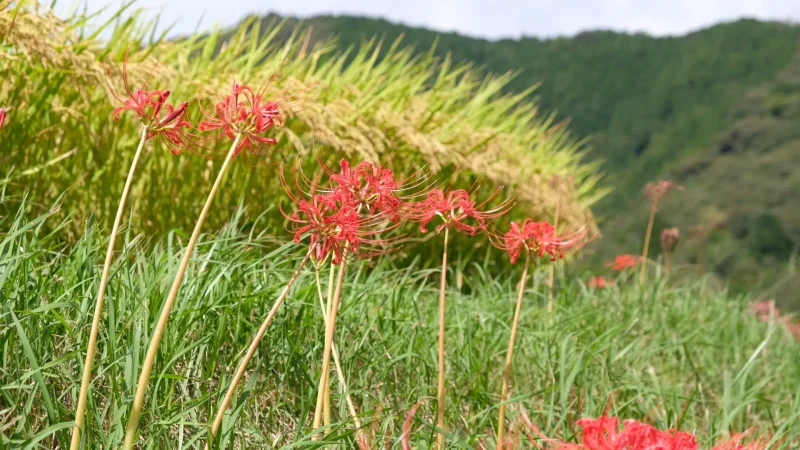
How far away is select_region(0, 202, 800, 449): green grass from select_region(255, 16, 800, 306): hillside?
19.5 m

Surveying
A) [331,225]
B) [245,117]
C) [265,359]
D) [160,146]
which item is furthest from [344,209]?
[160,146]

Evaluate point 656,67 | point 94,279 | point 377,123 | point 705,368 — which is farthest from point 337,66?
point 656,67

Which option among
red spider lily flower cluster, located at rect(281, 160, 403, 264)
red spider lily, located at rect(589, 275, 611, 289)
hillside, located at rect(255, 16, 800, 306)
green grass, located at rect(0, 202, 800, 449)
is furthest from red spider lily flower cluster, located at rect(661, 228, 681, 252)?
hillside, located at rect(255, 16, 800, 306)

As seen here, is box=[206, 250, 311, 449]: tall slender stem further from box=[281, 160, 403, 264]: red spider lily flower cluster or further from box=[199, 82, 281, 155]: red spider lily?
box=[199, 82, 281, 155]: red spider lily

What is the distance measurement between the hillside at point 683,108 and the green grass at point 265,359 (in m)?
19.5

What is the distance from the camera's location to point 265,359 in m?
1.99

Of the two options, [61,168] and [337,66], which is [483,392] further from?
[337,66]

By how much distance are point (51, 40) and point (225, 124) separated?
2.14 metres

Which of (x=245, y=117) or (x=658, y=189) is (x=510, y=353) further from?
(x=658, y=189)

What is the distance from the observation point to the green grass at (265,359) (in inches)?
63.1

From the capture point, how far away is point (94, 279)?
1.81 metres

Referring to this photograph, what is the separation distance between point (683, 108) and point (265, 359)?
138 feet

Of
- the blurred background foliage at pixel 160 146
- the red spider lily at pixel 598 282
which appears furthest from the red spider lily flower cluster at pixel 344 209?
the red spider lily at pixel 598 282

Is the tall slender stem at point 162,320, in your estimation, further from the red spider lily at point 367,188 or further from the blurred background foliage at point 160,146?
the blurred background foliage at point 160,146
